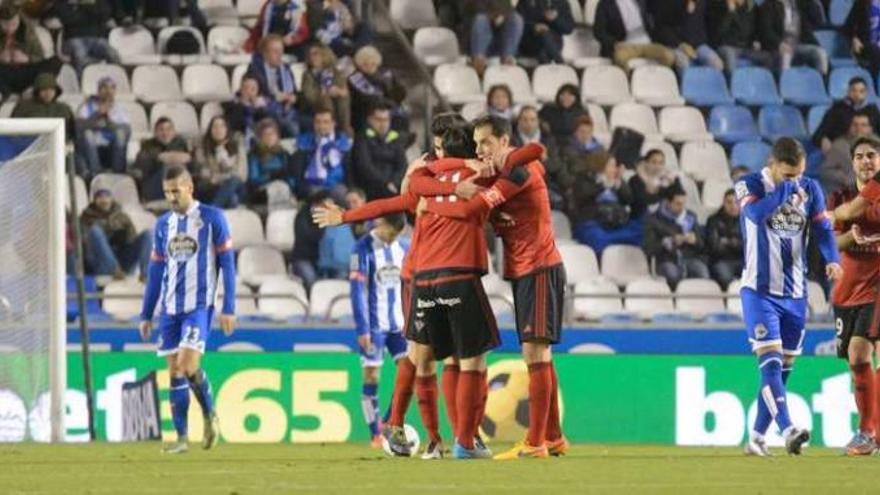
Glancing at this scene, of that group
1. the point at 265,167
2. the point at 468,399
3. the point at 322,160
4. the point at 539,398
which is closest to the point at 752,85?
the point at 322,160

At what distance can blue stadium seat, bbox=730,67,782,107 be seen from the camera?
1029 inches

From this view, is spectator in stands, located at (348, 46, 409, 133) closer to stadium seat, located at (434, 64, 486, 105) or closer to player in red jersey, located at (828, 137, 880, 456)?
stadium seat, located at (434, 64, 486, 105)

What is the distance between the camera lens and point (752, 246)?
1541cm

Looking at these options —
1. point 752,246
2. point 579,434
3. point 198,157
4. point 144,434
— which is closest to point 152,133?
point 198,157

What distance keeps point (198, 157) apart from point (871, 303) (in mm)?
9725

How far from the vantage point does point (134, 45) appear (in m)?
25.4

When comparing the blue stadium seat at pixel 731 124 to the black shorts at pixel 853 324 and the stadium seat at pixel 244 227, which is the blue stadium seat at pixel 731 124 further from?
the black shorts at pixel 853 324

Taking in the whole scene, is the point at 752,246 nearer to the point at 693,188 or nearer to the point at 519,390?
the point at 519,390

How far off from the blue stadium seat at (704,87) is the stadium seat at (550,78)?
51.5 inches

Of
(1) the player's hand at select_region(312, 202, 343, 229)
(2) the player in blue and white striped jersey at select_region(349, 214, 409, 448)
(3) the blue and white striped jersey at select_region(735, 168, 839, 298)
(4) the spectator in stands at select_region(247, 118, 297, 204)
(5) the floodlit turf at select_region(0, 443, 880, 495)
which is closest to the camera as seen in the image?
(5) the floodlit turf at select_region(0, 443, 880, 495)

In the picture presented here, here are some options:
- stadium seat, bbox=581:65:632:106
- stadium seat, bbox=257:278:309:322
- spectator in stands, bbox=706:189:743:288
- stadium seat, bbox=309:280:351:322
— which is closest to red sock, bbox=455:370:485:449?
stadium seat, bbox=257:278:309:322

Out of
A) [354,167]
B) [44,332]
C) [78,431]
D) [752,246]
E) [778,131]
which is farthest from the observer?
→ [778,131]

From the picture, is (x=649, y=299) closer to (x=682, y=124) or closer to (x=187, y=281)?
(x=682, y=124)

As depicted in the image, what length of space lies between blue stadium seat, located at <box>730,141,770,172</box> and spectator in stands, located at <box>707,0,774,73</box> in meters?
1.21
